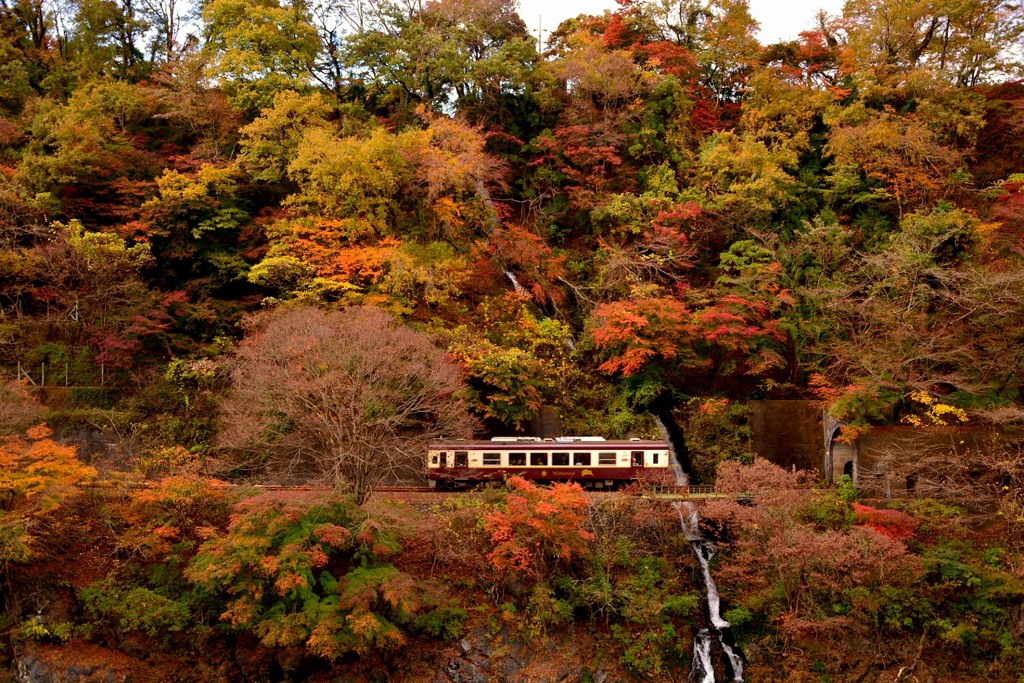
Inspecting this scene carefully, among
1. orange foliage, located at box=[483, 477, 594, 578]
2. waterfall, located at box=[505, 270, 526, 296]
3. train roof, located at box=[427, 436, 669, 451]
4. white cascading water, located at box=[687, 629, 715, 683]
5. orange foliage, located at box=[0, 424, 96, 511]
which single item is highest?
waterfall, located at box=[505, 270, 526, 296]

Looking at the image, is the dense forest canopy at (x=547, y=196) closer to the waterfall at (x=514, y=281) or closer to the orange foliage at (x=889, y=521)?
the waterfall at (x=514, y=281)

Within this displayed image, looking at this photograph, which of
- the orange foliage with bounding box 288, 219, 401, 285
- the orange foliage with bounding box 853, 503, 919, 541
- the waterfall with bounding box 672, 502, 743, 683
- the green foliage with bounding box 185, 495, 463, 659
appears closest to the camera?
the green foliage with bounding box 185, 495, 463, 659

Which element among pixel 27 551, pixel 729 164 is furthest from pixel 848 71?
pixel 27 551

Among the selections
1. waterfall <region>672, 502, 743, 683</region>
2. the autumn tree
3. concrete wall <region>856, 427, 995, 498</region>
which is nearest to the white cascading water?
waterfall <region>672, 502, 743, 683</region>

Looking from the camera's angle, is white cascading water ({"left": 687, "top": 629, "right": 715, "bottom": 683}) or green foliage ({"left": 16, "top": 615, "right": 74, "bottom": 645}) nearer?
green foliage ({"left": 16, "top": 615, "right": 74, "bottom": 645})

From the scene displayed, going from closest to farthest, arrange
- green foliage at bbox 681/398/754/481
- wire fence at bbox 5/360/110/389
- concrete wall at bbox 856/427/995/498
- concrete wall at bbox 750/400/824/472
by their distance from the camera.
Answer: concrete wall at bbox 856/427/995/498, concrete wall at bbox 750/400/824/472, green foliage at bbox 681/398/754/481, wire fence at bbox 5/360/110/389

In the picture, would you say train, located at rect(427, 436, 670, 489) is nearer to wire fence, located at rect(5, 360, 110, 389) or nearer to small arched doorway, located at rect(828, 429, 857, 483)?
small arched doorway, located at rect(828, 429, 857, 483)

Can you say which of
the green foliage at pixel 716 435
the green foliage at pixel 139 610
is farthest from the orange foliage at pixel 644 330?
the green foliage at pixel 139 610

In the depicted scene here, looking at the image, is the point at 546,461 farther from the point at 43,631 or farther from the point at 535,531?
the point at 43,631
